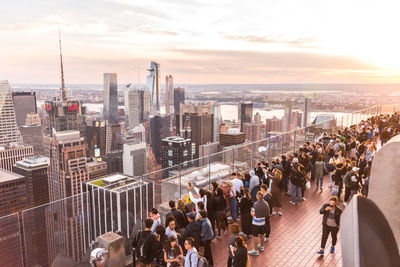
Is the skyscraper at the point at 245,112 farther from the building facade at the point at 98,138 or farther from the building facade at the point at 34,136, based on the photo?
the building facade at the point at 34,136

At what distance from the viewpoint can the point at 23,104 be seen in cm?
19212

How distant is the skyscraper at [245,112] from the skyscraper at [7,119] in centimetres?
11602

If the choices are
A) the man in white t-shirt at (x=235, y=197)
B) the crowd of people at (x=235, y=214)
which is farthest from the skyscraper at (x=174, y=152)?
the man in white t-shirt at (x=235, y=197)

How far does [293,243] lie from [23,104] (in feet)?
711

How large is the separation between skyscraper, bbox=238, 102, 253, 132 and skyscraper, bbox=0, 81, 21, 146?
11602cm

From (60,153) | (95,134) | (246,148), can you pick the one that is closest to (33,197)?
(60,153)

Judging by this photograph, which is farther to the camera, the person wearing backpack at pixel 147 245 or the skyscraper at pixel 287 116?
the skyscraper at pixel 287 116

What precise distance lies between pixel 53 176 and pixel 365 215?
128214 mm

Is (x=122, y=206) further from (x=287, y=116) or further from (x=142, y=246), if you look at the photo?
(x=287, y=116)

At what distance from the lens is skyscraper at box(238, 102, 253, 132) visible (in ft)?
449

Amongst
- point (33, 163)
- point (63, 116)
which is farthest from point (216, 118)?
point (33, 163)

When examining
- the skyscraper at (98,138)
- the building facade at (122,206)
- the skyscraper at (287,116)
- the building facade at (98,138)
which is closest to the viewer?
the building facade at (122,206)

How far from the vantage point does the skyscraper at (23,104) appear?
186 metres

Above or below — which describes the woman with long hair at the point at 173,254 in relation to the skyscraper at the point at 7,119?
above
